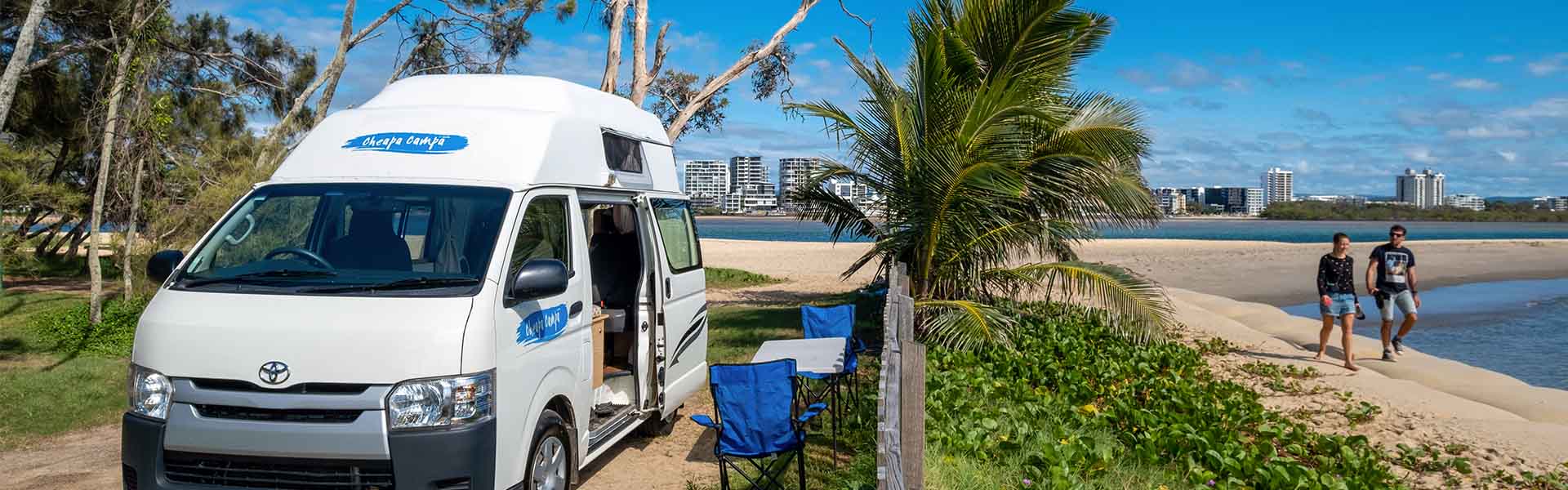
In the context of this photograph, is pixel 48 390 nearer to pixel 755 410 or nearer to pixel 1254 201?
pixel 755 410

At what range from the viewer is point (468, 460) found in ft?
14.9

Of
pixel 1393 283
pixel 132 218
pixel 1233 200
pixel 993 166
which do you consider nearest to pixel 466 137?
pixel 993 166

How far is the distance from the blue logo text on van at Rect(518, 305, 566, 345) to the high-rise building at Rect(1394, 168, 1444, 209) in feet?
481

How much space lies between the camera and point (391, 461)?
4.38 metres

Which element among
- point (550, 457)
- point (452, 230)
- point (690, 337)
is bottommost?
point (550, 457)

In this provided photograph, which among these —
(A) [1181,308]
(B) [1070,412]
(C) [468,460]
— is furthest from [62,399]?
(A) [1181,308]

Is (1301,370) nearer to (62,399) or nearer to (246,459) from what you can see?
(246,459)

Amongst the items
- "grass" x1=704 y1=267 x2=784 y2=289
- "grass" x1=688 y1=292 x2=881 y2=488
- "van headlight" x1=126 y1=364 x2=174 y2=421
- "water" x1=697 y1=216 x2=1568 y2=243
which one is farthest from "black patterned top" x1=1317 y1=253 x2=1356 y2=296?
"water" x1=697 y1=216 x2=1568 y2=243

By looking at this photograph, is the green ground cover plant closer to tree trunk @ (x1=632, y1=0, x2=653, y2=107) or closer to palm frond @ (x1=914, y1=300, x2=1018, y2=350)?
palm frond @ (x1=914, y1=300, x2=1018, y2=350)

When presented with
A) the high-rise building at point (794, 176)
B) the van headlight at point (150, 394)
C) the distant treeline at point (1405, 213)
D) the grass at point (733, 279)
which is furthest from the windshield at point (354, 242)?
the distant treeline at point (1405, 213)

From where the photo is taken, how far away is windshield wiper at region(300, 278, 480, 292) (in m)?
4.74

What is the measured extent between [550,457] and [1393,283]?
10720mm

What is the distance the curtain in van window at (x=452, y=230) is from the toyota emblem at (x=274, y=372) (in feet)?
2.95

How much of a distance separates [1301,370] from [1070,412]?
204 inches
